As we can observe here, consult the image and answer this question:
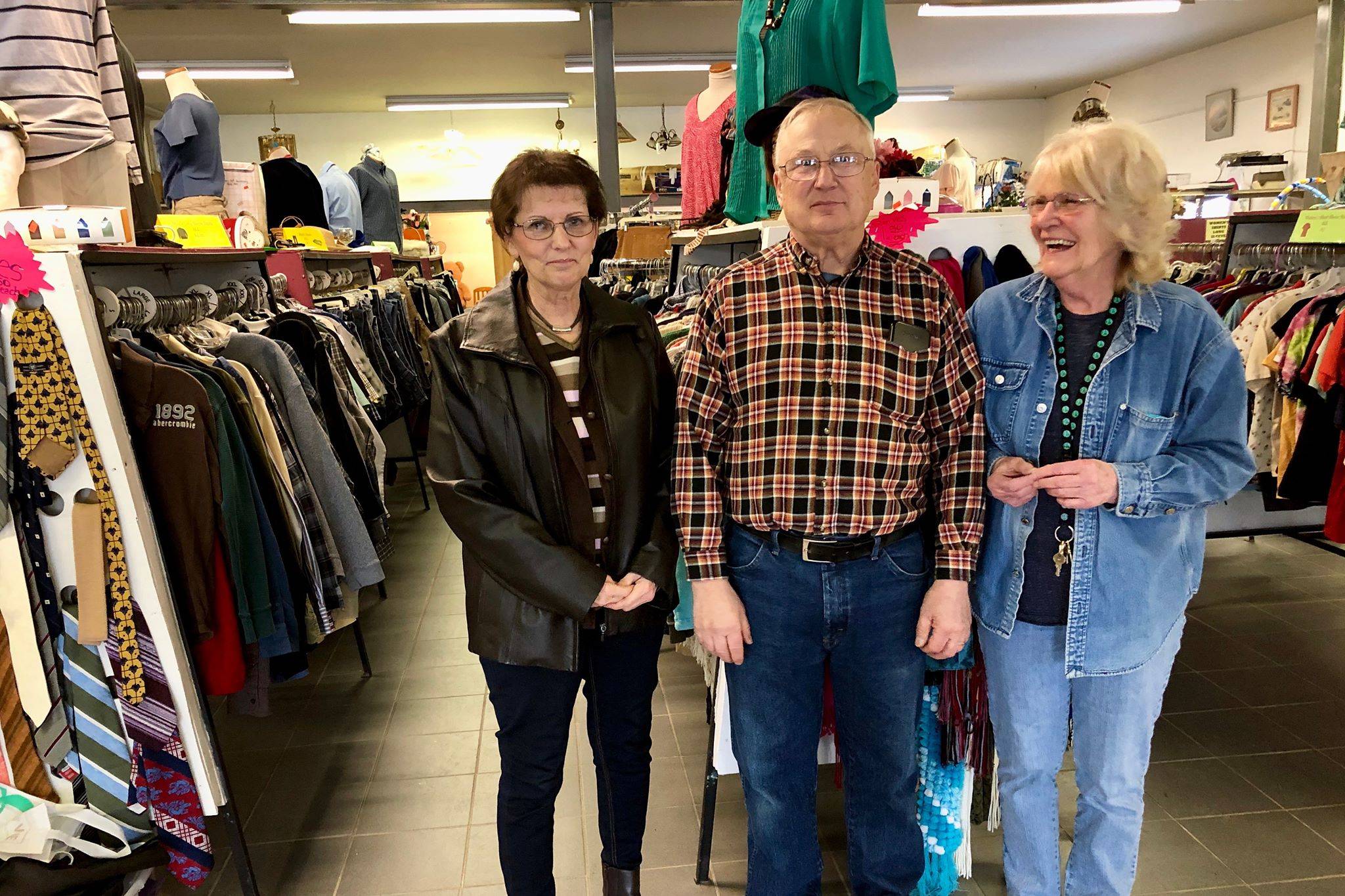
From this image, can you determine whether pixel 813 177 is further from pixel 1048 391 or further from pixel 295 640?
pixel 295 640

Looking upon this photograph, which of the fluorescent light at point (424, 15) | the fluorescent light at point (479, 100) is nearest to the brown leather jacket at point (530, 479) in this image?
the fluorescent light at point (424, 15)

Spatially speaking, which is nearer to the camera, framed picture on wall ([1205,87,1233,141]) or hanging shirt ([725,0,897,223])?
hanging shirt ([725,0,897,223])

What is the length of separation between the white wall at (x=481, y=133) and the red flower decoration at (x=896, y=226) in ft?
35.2

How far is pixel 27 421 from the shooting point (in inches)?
70.2

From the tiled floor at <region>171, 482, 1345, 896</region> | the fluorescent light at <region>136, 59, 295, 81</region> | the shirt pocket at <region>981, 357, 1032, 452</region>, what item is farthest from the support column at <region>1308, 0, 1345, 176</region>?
the fluorescent light at <region>136, 59, 295, 81</region>

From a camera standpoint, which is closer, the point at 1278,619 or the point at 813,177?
the point at 813,177

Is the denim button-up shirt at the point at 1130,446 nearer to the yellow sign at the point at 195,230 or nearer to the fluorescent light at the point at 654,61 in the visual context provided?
the yellow sign at the point at 195,230

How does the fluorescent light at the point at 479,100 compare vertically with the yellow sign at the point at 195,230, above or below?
above

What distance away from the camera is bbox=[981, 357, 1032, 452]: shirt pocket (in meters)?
1.67

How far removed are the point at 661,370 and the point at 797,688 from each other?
0.69 m

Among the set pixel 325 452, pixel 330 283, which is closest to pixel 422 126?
pixel 330 283

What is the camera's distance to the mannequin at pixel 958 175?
3.18 m

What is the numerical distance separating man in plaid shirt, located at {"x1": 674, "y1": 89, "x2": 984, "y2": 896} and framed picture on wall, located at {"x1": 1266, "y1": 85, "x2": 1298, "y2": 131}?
967 centimetres

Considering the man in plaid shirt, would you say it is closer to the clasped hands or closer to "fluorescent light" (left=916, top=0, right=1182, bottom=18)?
the clasped hands
